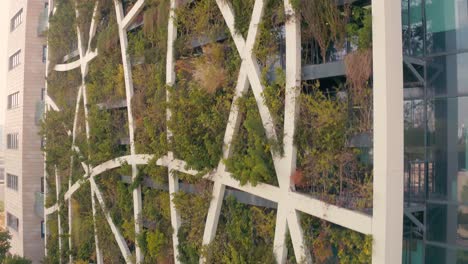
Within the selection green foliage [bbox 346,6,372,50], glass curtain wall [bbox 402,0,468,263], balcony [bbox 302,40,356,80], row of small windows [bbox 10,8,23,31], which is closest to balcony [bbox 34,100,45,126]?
row of small windows [bbox 10,8,23,31]

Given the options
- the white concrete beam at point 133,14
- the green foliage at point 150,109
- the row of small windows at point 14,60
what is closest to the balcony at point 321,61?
the green foliage at point 150,109

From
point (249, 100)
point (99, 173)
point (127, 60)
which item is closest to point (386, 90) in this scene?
point (249, 100)

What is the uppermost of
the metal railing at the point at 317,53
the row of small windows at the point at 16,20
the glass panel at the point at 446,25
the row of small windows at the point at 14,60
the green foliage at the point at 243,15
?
the row of small windows at the point at 16,20

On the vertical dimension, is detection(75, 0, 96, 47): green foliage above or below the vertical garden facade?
above

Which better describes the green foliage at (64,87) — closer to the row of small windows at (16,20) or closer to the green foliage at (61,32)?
the green foliage at (61,32)

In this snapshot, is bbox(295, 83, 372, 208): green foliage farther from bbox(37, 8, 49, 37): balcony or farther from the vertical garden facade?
bbox(37, 8, 49, 37): balcony

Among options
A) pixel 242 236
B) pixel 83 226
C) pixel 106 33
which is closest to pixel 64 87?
pixel 106 33

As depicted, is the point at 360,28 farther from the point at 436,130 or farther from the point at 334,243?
the point at 334,243
